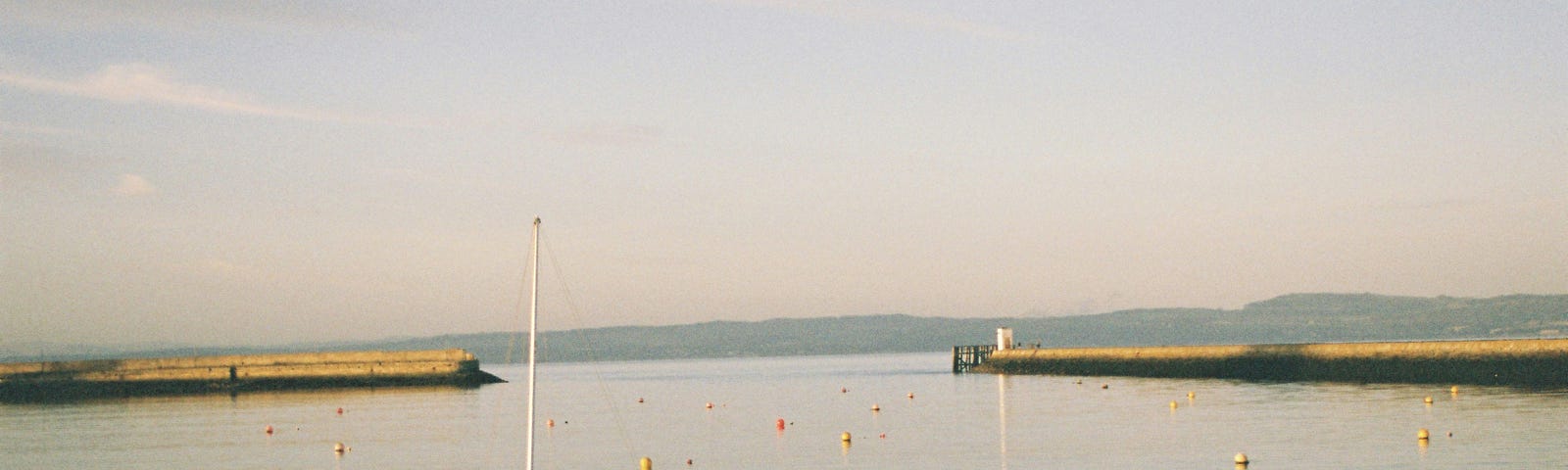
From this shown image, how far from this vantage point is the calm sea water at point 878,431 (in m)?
37.5

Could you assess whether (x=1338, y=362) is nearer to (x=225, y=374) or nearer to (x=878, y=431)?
(x=878, y=431)

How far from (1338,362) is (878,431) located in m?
32.4

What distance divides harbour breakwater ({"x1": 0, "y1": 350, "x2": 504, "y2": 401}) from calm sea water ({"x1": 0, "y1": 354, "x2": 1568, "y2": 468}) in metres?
12.0

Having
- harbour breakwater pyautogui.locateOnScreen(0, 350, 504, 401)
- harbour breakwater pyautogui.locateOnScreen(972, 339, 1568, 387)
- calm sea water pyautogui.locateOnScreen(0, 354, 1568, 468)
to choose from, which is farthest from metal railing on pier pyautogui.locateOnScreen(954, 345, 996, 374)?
harbour breakwater pyautogui.locateOnScreen(0, 350, 504, 401)

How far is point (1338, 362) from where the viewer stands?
241ft

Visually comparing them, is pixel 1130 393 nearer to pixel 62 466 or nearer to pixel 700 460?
pixel 700 460

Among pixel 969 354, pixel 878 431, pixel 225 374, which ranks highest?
pixel 969 354

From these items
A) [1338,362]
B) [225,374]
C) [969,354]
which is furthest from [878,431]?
[969,354]

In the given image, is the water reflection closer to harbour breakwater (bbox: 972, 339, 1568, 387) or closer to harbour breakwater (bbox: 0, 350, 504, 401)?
harbour breakwater (bbox: 972, 339, 1568, 387)

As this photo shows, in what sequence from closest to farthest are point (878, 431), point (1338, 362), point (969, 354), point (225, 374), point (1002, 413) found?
1. point (878, 431)
2. point (1002, 413)
3. point (1338, 362)
4. point (225, 374)
5. point (969, 354)

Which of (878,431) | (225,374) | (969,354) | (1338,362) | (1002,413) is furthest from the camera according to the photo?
(969,354)

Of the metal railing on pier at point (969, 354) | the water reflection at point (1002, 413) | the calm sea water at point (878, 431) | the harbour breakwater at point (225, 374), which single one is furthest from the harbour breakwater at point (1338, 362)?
the harbour breakwater at point (225, 374)

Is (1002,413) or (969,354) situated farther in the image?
(969,354)

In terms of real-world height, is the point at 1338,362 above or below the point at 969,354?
below
